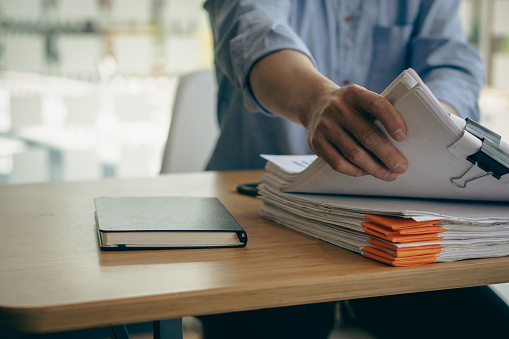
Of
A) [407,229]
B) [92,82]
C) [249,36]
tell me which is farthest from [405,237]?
[92,82]

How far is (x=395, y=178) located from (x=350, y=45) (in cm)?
77

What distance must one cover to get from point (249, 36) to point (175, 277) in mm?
506

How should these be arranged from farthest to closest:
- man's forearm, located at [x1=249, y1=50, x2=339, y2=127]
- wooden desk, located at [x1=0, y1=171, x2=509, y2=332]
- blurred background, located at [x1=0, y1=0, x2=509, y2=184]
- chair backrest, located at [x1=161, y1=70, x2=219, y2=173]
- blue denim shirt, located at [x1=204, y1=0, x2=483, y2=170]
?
blurred background, located at [x1=0, y1=0, x2=509, y2=184] < chair backrest, located at [x1=161, y1=70, x2=219, y2=173] < blue denim shirt, located at [x1=204, y1=0, x2=483, y2=170] < man's forearm, located at [x1=249, y1=50, x2=339, y2=127] < wooden desk, located at [x1=0, y1=171, x2=509, y2=332]

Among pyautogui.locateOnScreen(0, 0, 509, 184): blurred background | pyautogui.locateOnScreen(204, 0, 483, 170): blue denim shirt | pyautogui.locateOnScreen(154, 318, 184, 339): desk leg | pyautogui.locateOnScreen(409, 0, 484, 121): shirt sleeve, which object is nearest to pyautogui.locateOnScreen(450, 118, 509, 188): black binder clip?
pyautogui.locateOnScreen(154, 318, 184, 339): desk leg

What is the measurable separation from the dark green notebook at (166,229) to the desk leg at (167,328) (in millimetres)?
73

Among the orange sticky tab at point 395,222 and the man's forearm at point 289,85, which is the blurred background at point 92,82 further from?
the orange sticky tab at point 395,222

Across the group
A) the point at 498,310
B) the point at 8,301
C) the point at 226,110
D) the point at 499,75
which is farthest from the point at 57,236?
the point at 499,75

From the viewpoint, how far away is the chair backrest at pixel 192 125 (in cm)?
134

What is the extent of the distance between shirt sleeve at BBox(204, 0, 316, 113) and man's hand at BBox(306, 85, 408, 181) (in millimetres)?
261

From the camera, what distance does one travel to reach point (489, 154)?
0.43 meters

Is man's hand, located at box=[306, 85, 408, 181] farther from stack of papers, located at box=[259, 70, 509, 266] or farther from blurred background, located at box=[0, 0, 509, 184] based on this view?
blurred background, located at box=[0, 0, 509, 184]

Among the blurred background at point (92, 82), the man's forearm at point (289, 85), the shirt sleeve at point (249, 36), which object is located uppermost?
the shirt sleeve at point (249, 36)

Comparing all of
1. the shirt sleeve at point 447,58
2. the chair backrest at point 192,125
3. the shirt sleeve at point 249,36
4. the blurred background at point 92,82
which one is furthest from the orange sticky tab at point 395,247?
the blurred background at point 92,82

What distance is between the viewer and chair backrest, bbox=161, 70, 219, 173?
4.39 ft
